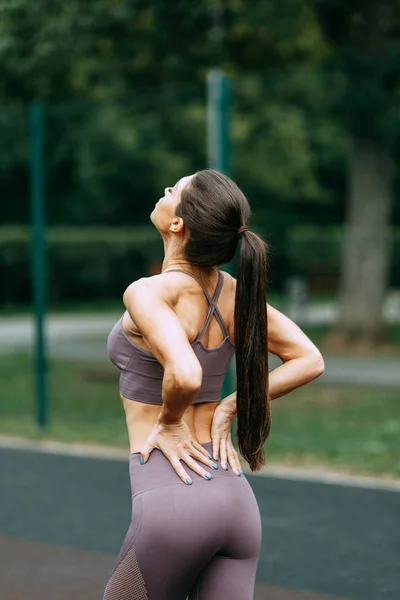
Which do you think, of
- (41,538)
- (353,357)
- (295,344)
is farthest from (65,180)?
(295,344)

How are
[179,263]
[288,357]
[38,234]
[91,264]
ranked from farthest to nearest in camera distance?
[91,264]
[38,234]
[288,357]
[179,263]

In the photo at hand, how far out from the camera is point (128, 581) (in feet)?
9.41

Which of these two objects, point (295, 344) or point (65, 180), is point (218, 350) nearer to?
point (295, 344)

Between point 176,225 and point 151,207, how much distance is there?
11.6 meters

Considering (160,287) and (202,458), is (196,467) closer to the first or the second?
(202,458)

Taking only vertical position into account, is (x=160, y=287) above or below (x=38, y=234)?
above

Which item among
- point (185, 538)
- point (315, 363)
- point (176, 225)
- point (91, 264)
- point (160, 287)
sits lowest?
point (91, 264)

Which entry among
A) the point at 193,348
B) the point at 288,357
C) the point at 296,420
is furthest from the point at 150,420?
the point at 296,420

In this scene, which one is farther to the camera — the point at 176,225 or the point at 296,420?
the point at 296,420

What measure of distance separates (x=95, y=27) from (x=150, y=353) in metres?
11.0

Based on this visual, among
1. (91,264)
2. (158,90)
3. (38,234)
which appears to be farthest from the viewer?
(91,264)

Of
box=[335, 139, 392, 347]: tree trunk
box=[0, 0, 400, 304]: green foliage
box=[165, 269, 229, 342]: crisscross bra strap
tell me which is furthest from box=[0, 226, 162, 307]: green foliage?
box=[165, 269, 229, 342]: crisscross bra strap

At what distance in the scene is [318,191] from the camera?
63.4ft

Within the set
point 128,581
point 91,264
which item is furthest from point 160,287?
point 91,264
